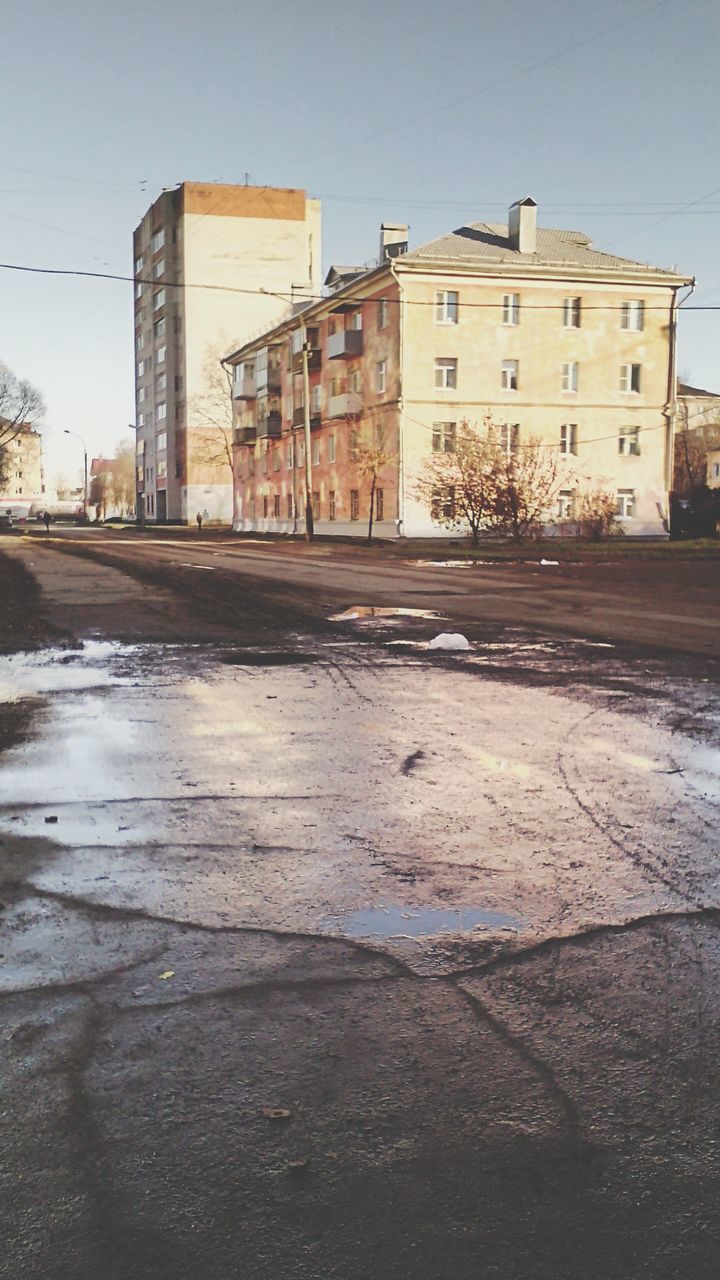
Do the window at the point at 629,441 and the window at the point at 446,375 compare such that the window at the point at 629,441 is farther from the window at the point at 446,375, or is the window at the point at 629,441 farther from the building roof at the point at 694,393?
the building roof at the point at 694,393

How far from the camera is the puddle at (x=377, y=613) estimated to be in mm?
12609

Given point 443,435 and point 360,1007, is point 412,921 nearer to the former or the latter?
point 360,1007

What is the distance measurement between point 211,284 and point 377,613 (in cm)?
7084

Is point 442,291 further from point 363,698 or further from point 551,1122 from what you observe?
point 551,1122

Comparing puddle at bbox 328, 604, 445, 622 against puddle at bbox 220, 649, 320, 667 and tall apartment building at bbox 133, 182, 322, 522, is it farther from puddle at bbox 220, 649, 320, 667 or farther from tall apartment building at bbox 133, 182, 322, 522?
tall apartment building at bbox 133, 182, 322, 522

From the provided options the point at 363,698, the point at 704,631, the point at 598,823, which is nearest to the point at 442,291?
the point at 704,631

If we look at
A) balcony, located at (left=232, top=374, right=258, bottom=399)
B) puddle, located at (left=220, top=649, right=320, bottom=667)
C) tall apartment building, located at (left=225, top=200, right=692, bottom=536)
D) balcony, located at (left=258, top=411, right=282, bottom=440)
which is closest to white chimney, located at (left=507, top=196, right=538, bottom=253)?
tall apartment building, located at (left=225, top=200, right=692, bottom=536)

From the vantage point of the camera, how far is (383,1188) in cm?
199

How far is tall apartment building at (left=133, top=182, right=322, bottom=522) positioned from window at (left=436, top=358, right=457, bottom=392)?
99.0ft

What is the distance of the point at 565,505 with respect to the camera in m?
44.9

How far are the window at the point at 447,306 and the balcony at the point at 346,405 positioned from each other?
5.67 metres

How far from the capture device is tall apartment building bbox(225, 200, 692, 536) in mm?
43094

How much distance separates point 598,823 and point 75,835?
84.3 inches

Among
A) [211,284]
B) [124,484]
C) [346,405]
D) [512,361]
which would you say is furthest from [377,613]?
[124,484]
